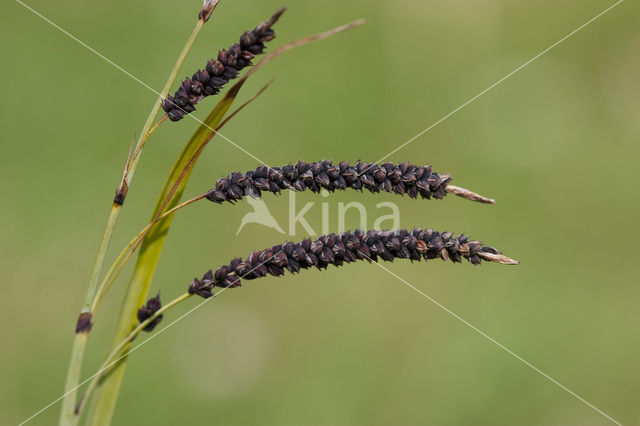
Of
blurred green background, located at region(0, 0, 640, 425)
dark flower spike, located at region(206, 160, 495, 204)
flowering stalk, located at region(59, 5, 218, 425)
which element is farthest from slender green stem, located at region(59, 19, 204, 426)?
blurred green background, located at region(0, 0, 640, 425)

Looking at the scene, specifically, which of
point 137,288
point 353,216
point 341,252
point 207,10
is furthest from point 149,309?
point 353,216

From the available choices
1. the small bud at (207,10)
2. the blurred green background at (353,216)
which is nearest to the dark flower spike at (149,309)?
the small bud at (207,10)

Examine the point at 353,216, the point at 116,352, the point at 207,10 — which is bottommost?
the point at 116,352

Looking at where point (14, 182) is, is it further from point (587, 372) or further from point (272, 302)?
point (587, 372)

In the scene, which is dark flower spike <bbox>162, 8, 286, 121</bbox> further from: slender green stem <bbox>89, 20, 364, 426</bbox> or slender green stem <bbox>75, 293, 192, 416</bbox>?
slender green stem <bbox>75, 293, 192, 416</bbox>

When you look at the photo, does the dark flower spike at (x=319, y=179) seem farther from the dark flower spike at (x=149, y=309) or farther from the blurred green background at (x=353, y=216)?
the blurred green background at (x=353, y=216)

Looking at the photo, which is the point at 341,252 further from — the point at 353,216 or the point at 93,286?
the point at 353,216
